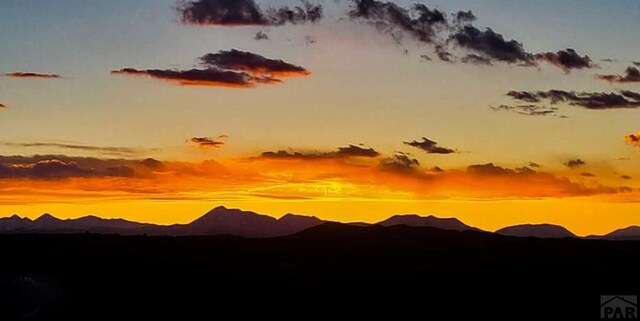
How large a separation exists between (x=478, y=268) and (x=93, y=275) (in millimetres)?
43638

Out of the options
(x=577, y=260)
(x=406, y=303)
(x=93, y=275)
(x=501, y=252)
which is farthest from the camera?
(x=501, y=252)

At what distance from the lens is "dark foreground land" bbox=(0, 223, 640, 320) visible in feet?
247

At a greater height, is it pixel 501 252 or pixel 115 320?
pixel 501 252

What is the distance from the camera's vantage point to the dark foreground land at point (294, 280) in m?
75.3

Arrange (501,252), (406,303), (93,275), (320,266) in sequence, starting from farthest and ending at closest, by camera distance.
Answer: (501,252)
(320,266)
(93,275)
(406,303)

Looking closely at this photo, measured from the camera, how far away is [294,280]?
94.5 m

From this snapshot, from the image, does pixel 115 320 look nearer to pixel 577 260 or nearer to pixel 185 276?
pixel 185 276

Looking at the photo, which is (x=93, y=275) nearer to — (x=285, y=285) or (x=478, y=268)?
(x=285, y=285)

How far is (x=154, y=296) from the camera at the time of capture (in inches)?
3302

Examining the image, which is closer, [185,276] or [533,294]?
[533,294]

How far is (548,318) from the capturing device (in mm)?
72375

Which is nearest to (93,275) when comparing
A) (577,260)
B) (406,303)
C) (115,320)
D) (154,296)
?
(154,296)

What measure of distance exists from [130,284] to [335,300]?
21422 millimetres

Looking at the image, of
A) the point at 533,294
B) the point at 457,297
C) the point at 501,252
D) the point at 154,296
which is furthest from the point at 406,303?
the point at 501,252
